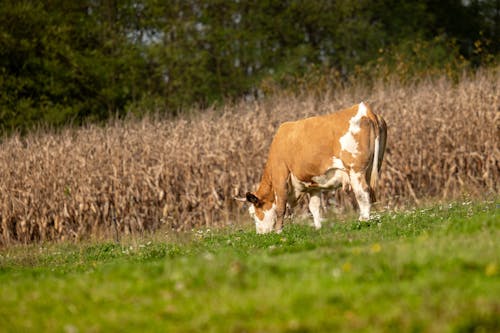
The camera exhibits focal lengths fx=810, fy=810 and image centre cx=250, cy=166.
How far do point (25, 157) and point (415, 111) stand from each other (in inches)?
415

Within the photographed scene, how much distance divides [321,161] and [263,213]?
1990 mm

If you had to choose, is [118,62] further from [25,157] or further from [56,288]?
[56,288]

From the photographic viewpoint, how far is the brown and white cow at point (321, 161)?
46.5 ft

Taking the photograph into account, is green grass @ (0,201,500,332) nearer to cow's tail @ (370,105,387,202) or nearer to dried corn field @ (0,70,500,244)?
cow's tail @ (370,105,387,202)

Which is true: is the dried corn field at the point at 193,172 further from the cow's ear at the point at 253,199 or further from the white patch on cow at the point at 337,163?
the white patch on cow at the point at 337,163

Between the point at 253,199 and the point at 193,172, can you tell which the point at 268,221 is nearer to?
the point at 253,199

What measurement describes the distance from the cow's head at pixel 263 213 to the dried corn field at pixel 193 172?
123 inches

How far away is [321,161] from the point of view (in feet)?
48.6

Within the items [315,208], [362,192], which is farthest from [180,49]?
[362,192]

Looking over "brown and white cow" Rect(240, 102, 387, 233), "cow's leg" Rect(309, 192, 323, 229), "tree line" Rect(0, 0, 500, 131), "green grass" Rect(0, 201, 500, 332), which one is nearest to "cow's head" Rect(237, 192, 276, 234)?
"brown and white cow" Rect(240, 102, 387, 233)

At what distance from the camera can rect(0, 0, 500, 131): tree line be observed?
123ft

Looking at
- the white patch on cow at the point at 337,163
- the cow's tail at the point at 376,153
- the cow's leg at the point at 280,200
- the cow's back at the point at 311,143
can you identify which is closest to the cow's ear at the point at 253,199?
the cow's leg at the point at 280,200

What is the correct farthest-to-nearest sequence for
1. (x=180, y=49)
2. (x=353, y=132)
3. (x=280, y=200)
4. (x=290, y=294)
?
(x=180, y=49)
(x=280, y=200)
(x=353, y=132)
(x=290, y=294)

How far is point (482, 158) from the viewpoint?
19984 mm
